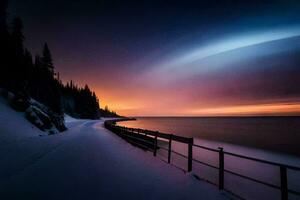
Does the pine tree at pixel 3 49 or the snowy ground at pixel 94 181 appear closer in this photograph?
the snowy ground at pixel 94 181

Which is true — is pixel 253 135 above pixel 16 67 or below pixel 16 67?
below

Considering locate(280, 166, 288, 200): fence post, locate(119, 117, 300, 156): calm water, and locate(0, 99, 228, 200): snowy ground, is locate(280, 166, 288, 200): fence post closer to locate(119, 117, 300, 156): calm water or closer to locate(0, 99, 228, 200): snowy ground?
locate(0, 99, 228, 200): snowy ground

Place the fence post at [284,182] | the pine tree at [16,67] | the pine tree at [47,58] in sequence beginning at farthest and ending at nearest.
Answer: the pine tree at [47,58], the pine tree at [16,67], the fence post at [284,182]

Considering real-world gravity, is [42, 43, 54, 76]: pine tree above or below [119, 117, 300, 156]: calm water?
above

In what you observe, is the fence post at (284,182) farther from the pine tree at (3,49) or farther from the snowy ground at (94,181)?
the pine tree at (3,49)

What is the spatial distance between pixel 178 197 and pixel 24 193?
3.51 m

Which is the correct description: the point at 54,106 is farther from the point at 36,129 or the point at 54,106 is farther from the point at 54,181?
the point at 54,181

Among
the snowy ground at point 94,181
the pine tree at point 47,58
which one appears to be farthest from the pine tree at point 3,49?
the snowy ground at point 94,181

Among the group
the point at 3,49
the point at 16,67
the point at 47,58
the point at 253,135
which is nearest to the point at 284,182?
the point at 16,67

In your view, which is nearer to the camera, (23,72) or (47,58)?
(23,72)

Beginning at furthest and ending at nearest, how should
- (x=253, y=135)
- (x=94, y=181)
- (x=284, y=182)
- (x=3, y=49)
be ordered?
(x=253, y=135)
(x=3, y=49)
(x=94, y=181)
(x=284, y=182)

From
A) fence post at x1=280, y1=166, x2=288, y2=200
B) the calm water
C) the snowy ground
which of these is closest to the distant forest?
the snowy ground

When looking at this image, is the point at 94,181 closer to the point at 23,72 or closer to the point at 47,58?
the point at 23,72

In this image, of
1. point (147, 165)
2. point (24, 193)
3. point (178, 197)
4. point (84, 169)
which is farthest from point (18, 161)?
point (178, 197)
